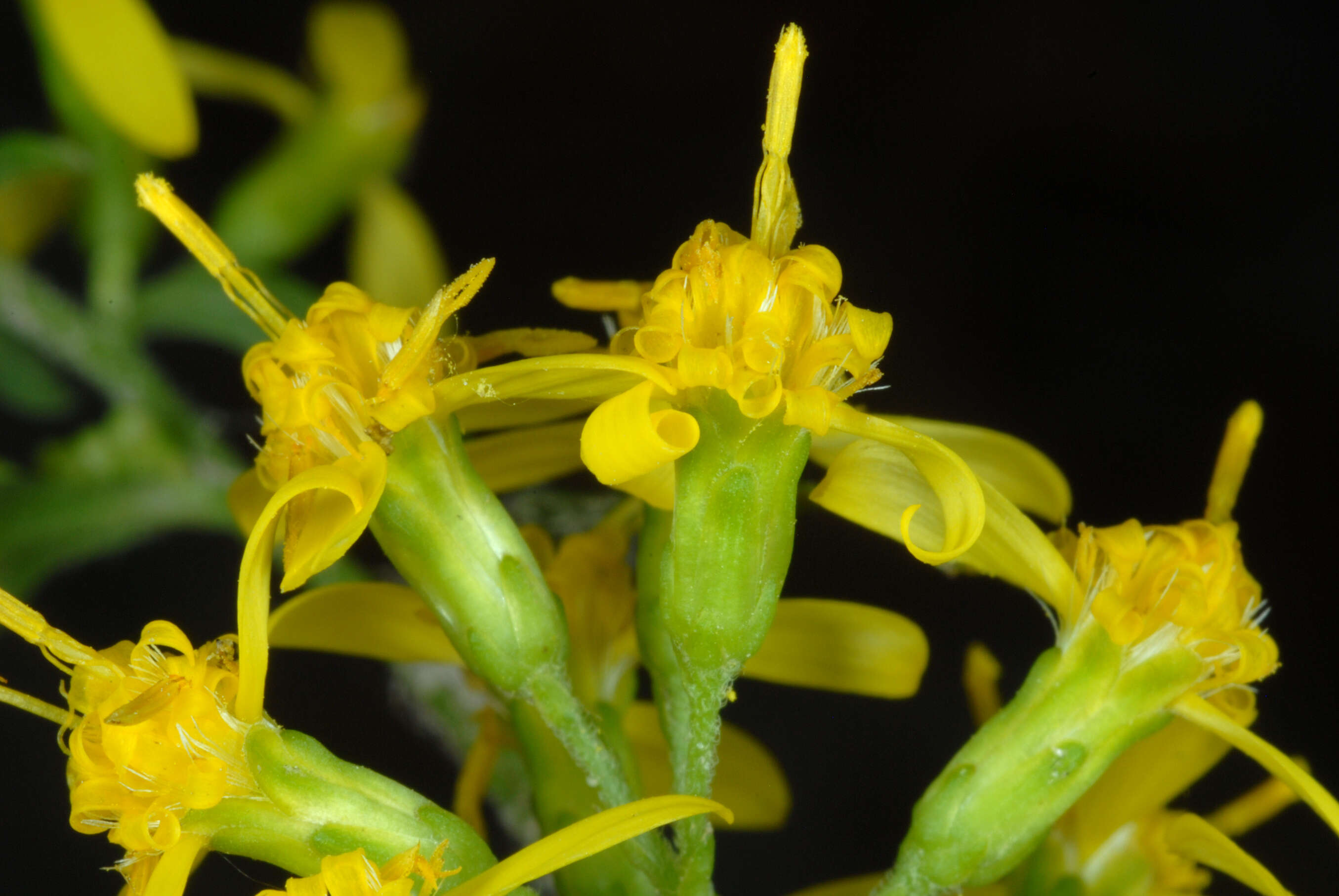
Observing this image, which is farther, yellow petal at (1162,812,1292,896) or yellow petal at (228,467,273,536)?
yellow petal at (228,467,273,536)

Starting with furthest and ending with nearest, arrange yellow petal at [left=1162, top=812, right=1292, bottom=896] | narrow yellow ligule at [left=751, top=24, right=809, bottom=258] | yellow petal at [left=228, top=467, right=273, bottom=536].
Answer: yellow petal at [left=228, top=467, right=273, bottom=536]
yellow petal at [left=1162, top=812, right=1292, bottom=896]
narrow yellow ligule at [left=751, top=24, right=809, bottom=258]

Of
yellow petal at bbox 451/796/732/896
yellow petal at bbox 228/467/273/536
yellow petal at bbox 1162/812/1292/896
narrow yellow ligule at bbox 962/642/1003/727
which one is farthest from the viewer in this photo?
narrow yellow ligule at bbox 962/642/1003/727

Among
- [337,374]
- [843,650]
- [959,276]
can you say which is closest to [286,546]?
[337,374]

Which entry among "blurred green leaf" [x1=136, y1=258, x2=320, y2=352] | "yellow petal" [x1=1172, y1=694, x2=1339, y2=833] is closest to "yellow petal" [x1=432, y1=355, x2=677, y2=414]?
"yellow petal" [x1=1172, y1=694, x2=1339, y2=833]

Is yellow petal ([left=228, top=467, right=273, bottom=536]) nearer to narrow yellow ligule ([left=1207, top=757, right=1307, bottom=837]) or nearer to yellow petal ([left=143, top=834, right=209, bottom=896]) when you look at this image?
yellow petal ([left=143, top=834, right=209, bottom=896])

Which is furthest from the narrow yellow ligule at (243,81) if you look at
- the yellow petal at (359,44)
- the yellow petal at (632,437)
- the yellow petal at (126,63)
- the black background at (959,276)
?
the yellow petal at (632,437)

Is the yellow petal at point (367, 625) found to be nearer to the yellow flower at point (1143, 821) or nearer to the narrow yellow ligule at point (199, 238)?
the narrow yellow ligule at point (199, 238)

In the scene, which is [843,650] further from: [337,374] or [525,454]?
[337,374]
